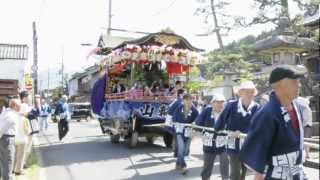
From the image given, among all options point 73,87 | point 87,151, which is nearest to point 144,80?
point 87,151

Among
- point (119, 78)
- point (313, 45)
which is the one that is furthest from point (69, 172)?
point (313, 45)

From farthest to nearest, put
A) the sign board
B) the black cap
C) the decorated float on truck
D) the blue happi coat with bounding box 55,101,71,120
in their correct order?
1. the sign board
2. the blue happi coat with bounding box 55,101,71,120
3. the decorated float on truck
4. the black cap

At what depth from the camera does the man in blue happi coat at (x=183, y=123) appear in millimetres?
10727

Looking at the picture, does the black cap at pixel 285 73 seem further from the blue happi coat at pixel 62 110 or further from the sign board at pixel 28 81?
the sign board at pixel 28 81

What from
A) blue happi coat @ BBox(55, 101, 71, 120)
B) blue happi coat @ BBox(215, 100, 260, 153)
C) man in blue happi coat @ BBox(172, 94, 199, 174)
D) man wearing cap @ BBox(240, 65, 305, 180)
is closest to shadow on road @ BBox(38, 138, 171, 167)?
blue happi coat @ BBox(55, 101, 71, 120)

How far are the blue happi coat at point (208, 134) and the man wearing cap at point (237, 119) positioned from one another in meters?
0.51

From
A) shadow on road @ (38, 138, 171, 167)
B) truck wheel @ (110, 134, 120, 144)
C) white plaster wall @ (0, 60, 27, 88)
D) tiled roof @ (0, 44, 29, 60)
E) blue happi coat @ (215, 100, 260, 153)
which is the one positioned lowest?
shadow on road @ (38, 138, 171, 167)

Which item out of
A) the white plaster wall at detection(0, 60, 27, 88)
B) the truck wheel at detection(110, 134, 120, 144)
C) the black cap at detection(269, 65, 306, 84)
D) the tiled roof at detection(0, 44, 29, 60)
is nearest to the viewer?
the black cap at detection(269, 65, 306, 84)

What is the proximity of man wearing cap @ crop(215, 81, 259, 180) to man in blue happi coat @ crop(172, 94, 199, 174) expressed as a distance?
3.10 m

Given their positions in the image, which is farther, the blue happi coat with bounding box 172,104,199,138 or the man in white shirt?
the blue happi coat with bounding box 172,104,199,138

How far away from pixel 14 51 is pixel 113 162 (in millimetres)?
11489

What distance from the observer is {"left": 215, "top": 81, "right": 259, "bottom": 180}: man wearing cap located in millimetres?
7324

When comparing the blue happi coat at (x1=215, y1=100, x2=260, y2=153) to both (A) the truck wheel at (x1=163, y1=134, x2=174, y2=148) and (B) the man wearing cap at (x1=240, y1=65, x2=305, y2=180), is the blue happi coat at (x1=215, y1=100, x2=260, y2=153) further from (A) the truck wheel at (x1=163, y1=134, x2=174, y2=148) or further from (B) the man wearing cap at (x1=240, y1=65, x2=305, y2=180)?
(A) the truck wheel at (x1=163, y1=134, x2=174, y2=148)

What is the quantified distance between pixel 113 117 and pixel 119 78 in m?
1.63
